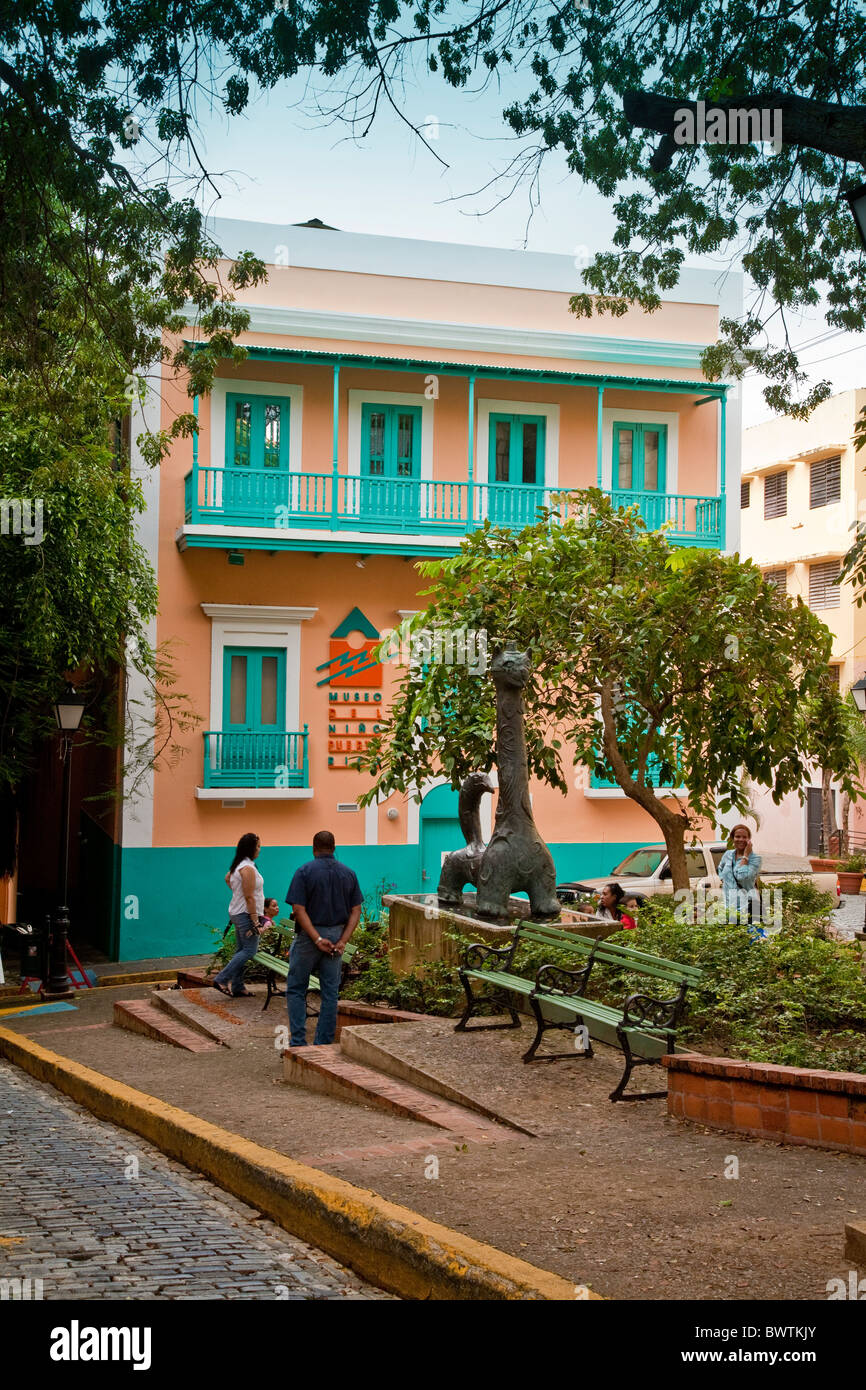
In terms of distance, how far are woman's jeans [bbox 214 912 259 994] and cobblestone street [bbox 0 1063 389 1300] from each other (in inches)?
177

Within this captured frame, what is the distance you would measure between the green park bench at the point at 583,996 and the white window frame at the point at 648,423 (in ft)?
43.3

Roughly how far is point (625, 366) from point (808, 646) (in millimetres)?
10311

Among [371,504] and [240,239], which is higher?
[240,239]

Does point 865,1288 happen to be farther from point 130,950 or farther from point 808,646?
point 130,950

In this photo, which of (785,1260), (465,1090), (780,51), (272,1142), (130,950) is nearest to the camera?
(785,1260)

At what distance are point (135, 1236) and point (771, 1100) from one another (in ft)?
10.5

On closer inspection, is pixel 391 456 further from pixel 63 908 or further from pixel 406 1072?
pixel 406 1072

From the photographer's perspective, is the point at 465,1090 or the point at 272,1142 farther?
the point at 465,1090

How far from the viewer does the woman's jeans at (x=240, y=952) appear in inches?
485

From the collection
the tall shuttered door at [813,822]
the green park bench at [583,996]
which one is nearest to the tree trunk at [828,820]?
the tall shuttered door at [813,822]

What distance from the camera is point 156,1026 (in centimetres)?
1167

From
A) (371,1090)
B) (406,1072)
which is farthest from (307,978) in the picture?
(371,1090)

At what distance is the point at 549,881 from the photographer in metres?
10.8
